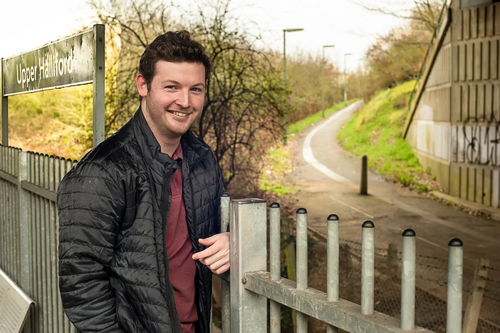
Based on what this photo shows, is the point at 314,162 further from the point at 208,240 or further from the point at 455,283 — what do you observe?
the point at 455,283

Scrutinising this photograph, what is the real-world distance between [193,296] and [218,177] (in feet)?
1.86

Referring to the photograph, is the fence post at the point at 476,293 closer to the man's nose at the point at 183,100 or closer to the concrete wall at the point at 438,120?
the man's nose at the point at 183,100

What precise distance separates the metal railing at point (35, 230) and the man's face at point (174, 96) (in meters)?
1.28

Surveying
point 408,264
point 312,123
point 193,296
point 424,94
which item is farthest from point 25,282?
point 312,123

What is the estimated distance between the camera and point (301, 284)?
213 centimetres

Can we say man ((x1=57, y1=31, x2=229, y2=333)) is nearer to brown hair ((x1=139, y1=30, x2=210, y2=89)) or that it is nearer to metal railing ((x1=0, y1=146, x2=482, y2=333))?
brown hair ((x1=139, y1=30, x2=210, y2=89))

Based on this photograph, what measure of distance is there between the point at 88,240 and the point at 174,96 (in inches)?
27.5

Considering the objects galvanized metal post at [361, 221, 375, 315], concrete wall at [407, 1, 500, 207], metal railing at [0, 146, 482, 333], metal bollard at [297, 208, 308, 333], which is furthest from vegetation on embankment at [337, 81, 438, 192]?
galvanized metal post at [361, 221, 375, 315]

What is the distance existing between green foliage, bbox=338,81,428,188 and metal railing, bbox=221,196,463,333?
16288 millimetres

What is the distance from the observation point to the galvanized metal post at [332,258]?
1.92 m

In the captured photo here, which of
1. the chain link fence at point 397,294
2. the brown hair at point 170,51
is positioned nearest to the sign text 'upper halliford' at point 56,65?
the brown hair at point 170,51

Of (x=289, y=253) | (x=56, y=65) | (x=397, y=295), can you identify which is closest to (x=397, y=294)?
(x=397, y=295)

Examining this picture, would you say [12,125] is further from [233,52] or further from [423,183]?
[233,52]

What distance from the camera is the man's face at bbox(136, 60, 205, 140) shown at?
7.98 feet
